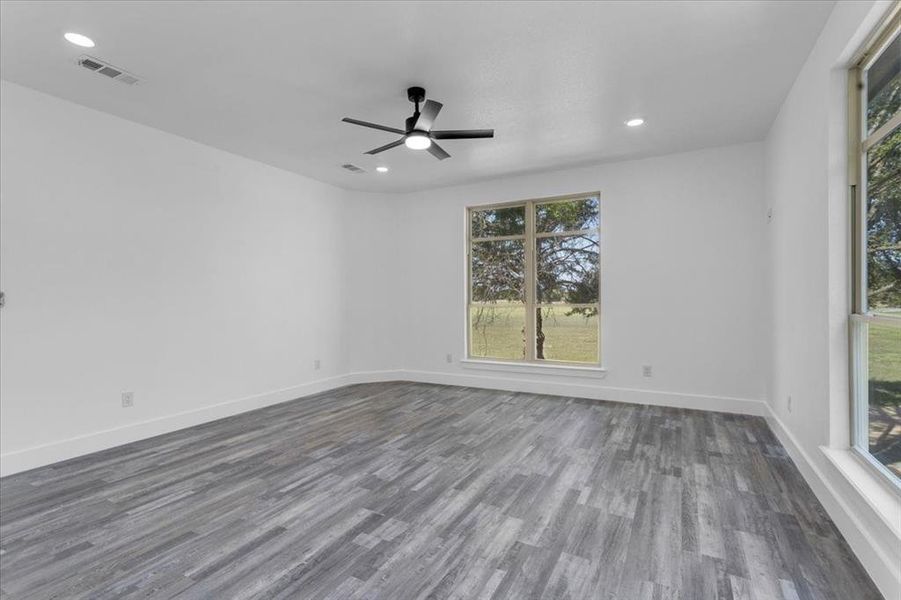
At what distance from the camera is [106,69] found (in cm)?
289

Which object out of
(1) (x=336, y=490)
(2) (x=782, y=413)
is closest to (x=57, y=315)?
(1) (x=336, y=490)

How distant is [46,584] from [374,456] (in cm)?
187

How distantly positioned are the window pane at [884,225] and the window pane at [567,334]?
315 cm

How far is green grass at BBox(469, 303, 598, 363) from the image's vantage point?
Result: 537cm

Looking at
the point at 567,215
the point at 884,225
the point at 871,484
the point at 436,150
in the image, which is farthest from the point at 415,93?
the point at 871,484

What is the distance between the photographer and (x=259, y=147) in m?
4.42

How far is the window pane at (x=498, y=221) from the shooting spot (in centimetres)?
580

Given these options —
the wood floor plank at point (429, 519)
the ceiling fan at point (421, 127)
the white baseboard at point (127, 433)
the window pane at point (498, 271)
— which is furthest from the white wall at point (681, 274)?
the white baseboard at point (127, 433)

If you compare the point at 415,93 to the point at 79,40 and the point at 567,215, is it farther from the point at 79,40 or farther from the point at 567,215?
the point at 567,215

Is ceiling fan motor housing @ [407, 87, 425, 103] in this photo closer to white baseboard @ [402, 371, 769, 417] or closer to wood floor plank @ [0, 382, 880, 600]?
wood floor plank @ [0, 382, 880, 600]

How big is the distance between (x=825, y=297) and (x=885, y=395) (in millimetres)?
624

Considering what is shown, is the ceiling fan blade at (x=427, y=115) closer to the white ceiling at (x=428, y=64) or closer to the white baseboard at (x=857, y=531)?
the white ceiling at (x=428, y=64)

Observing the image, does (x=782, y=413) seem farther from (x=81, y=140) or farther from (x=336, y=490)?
(x=81, y=140)

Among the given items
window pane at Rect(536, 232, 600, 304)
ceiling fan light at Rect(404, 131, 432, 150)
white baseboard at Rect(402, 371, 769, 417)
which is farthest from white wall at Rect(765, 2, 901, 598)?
ceiling fan light at Rect(404, 131, 432, 150)
